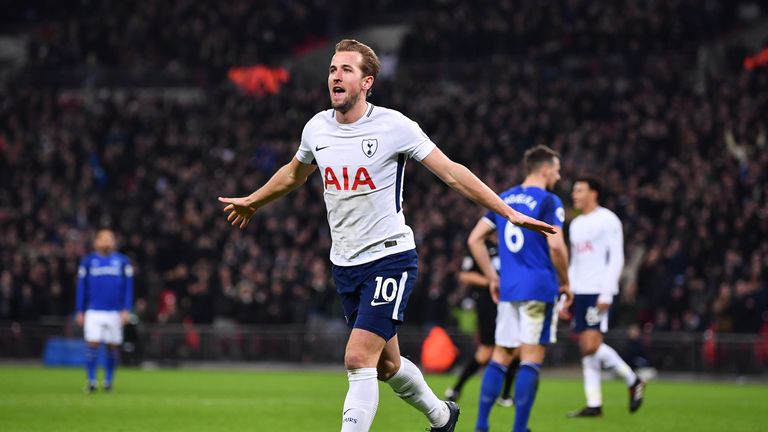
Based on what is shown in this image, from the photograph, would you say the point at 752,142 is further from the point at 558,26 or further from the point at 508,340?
the point at 508,340

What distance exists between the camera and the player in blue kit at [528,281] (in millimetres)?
10523

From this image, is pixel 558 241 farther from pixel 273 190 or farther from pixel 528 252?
pixel 273 190

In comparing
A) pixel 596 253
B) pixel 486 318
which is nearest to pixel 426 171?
pixel 486 318

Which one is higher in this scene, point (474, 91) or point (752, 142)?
point (474, 91)

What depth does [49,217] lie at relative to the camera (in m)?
34.2

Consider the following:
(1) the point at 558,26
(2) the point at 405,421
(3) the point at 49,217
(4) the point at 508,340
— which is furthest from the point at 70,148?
(4) the point at 508,340

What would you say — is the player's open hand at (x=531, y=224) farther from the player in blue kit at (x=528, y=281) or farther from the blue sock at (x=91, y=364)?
the blue sock at (x=91, y=364)

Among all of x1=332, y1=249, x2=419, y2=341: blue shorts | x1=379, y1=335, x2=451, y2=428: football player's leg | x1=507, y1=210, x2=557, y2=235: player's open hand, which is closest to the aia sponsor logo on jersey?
x1=332, y1=249, x2=419, y2=341: blue shorts

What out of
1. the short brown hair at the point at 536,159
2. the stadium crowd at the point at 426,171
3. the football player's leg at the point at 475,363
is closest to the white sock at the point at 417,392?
the short brown hair at the point at 536,159

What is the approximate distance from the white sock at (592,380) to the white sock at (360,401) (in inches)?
264

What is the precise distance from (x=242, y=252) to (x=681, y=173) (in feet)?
35.4

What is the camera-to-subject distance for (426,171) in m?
32.2

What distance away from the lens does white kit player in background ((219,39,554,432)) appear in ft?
25.8

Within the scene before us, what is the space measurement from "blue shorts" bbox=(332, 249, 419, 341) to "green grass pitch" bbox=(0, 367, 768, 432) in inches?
171
